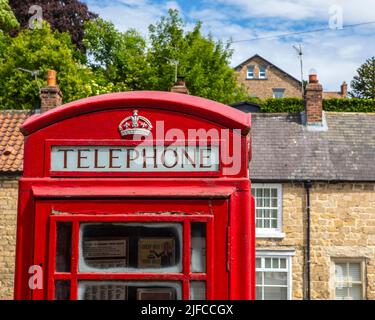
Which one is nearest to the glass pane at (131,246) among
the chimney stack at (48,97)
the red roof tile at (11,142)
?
the red roof tile at (11,142)

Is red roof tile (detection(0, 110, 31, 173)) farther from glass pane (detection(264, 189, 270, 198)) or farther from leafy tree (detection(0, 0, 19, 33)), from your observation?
leafy tree (detection(0, 0, 19, 33))

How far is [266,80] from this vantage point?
53.6 metres

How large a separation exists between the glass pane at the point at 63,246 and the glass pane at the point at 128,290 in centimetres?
14

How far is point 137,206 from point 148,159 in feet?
0.89

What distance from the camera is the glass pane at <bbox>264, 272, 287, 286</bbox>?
50.3 ft

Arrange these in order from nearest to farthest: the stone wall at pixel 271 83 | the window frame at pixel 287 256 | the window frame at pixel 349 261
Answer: the window frame at pixel 349 261
the window frame at pixel 287 256
the stone wall at pixel 271 83

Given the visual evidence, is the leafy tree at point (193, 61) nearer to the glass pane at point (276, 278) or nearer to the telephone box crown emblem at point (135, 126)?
the glass pane at point (276, 278)

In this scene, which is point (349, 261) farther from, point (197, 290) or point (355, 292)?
point (197, 290)

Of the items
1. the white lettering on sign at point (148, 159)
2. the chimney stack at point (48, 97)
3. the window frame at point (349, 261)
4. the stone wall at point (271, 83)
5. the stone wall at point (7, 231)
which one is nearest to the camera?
the white lettering on sign at point (148, 159)

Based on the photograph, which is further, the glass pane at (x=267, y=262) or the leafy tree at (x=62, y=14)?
the leafy tree at (x=62, y=14)

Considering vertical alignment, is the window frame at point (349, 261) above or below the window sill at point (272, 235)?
below

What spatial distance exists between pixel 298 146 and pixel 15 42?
15195mm

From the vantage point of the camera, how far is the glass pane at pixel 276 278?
1532 centimetres
